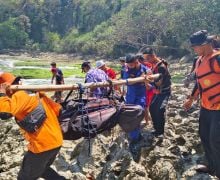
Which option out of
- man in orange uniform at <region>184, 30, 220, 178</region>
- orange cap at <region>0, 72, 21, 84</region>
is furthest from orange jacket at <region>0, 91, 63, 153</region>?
man in orange uniform at <region>184, 30, 220, 178</region>

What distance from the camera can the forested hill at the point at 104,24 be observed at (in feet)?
107

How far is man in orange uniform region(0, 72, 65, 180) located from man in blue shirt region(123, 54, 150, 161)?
2.36m

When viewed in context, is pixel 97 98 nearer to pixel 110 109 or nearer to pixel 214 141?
pixel 110 109

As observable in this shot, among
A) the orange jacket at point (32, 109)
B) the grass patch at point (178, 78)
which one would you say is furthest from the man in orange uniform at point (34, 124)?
the grass patch at point (178, 78)

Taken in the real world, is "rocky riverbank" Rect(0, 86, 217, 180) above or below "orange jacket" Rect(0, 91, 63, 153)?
below

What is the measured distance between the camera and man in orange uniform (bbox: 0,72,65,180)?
4.38m

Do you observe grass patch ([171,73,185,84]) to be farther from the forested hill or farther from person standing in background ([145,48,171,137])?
person standing in background ([145,48,171,137])

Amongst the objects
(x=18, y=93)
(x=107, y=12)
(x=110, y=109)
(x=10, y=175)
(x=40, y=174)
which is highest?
(x=107, y=12)

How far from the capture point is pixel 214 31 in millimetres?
29656

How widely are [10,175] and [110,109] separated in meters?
1.98

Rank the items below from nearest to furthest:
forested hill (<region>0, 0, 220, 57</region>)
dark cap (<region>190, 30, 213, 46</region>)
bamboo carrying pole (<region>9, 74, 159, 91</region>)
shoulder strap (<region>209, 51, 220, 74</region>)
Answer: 1. bamboo carrying pole (<region>9, 74, 159, 91</region>)
2. shoulder strap (<region>209, 51, 220, 74</region>)
3. dark cap (<region>190, 30, 213, 46</region>)
4. forested hill (<region>0, 0, 220, 57</region>)

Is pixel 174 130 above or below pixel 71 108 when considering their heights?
below

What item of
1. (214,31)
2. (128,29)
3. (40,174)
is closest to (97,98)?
(40,174)

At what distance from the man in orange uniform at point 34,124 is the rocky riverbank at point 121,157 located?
1399 millimetres
